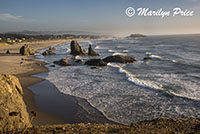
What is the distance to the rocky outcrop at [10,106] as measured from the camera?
5.39 meters

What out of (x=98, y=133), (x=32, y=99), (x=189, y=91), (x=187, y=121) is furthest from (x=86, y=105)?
(x=189, y=91)

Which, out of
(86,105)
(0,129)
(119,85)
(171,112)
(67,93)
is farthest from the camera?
(119,85)

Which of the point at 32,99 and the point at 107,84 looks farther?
the point at 107,84

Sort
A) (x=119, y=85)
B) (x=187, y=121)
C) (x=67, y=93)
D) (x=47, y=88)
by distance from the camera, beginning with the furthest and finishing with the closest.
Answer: (x=119, y=85) < (x=47, y=88) < (x=67, y=93) < (x=187, y=121)

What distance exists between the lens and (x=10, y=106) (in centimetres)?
582

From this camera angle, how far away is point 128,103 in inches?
457

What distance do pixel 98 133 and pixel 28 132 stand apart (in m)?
2.46

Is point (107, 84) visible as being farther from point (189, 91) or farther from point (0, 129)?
point (0, 129)

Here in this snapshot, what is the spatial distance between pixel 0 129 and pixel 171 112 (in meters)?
9.37

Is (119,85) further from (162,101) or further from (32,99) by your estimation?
(32,99)

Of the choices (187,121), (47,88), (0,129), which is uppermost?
(0,129)

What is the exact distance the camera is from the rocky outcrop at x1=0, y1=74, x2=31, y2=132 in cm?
539

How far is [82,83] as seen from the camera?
56.1 ft

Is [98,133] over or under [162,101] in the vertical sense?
over
